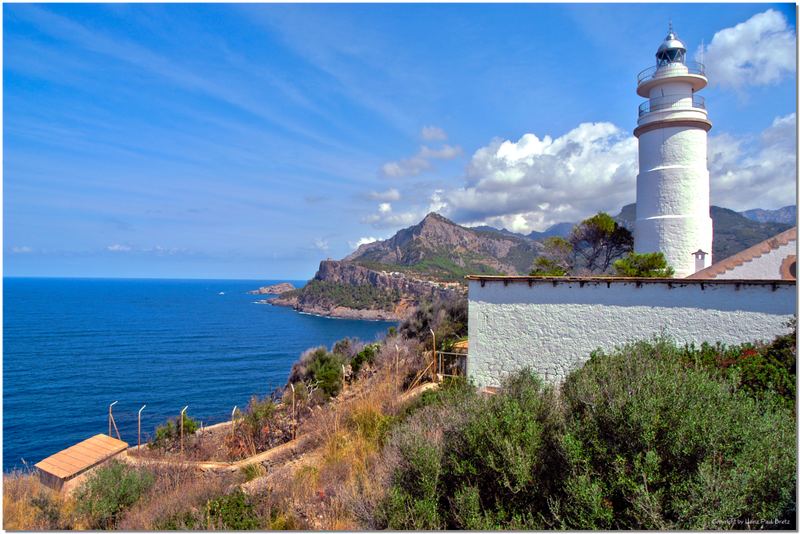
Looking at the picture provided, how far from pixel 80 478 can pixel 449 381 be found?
8363 millimetres

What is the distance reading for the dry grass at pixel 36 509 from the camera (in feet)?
23.0

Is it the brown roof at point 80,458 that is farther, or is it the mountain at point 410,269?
the mountain at point 410,269

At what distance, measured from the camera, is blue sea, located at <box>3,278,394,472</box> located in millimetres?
26391

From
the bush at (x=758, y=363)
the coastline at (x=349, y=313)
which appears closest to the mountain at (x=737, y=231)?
the bush at (x=758, y=363)

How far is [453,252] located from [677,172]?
330 ft

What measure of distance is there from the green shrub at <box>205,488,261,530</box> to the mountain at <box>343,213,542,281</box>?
290 feet

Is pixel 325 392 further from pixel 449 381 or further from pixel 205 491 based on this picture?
pixel 205 491

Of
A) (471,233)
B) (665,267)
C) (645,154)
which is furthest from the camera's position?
(471,233)

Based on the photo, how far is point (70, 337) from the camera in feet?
190

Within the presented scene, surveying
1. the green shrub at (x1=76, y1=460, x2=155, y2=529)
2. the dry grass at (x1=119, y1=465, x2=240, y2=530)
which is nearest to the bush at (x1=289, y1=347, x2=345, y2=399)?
the dry grass at (x1=119, y1=465, x2=240, y2=530)

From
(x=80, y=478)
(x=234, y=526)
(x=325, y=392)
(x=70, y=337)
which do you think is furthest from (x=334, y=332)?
(x=234, y=526)

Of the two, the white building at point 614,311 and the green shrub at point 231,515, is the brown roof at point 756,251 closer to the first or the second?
the white building at point 614,311

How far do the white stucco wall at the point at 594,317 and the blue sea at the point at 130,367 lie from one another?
13.6m

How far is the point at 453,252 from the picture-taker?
11462 cm
